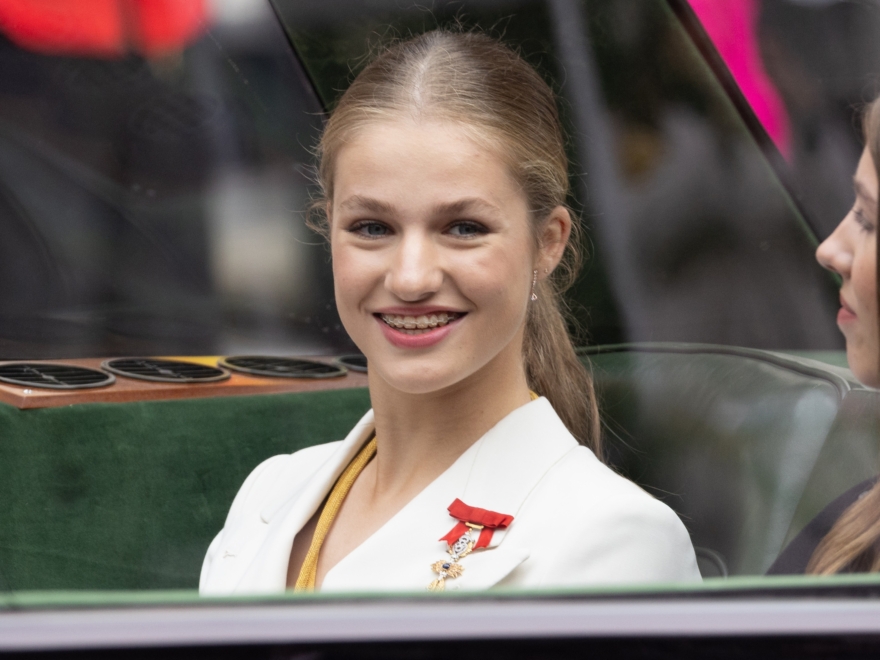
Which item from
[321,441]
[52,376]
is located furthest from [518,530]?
[52,376]

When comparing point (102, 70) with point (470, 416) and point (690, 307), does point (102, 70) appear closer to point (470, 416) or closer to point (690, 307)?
point (470, 416)

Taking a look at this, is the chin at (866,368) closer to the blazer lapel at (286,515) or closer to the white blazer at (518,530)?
the white blazer at (518,530)

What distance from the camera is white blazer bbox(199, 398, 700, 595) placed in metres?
1.23

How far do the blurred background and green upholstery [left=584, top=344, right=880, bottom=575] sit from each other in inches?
2.2

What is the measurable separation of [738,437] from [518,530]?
1.58 ft

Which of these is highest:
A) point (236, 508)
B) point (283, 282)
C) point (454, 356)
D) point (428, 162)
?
point (428, 162)

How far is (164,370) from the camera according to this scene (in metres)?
2.11

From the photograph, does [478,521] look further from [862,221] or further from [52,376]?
[52,376]

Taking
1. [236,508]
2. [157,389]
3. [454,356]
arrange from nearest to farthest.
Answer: [454,356] → [236,508] → [157,389]

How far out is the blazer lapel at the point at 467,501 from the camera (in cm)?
129

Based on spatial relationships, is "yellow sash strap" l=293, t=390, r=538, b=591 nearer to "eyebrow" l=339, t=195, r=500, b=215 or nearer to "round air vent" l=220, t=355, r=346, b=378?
"eyebrow" l=339, t=195, r=500, b=215

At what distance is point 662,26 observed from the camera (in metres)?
1.51

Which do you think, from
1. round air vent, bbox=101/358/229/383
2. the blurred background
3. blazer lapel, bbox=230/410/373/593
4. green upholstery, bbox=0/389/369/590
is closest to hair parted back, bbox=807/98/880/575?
the blurred background

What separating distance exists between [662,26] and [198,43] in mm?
948
